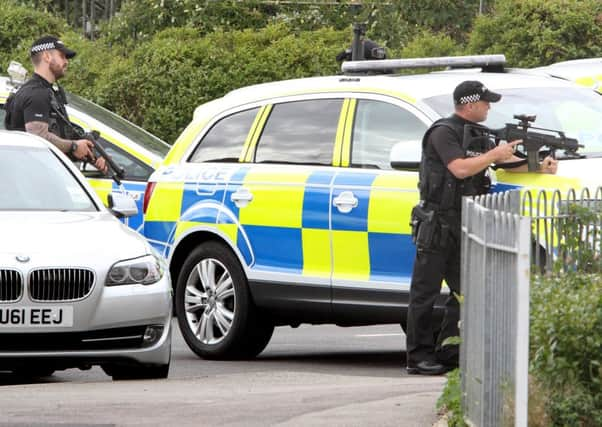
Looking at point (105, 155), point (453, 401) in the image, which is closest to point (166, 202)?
point (105, 155)

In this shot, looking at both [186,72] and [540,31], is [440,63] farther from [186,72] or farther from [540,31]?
[540,31]

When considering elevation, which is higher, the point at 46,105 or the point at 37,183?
the point at 46,105

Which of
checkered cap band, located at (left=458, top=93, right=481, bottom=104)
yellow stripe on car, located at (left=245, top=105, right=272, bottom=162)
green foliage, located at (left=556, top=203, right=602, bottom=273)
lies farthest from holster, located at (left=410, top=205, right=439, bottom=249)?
green foliage, located at (left=556, top=203, right=602, bottom=273)

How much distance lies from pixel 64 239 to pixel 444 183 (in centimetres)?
208

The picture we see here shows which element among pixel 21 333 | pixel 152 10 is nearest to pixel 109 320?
pixel 21 333

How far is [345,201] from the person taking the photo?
35.3 ft

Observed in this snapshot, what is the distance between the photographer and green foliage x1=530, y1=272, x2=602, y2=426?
669cm

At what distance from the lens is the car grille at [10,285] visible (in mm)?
9586

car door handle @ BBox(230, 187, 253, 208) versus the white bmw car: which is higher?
car door handle @ BBox(230, 187, 253, 208)

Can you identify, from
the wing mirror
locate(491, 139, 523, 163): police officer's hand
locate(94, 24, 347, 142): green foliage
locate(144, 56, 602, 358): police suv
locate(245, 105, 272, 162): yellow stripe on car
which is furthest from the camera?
locate(94, 24, 347, 142): green foliage

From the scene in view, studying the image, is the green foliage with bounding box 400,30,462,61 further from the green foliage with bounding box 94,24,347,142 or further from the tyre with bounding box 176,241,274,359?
the tyre with bounding box 176,241,274,359

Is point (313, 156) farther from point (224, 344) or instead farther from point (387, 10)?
point (387, 10)

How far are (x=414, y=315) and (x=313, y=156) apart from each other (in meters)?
1.51

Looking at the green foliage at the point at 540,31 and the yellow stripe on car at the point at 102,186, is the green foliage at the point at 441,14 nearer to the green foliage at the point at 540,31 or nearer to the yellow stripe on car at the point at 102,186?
the green foliage at the point at 540,31
